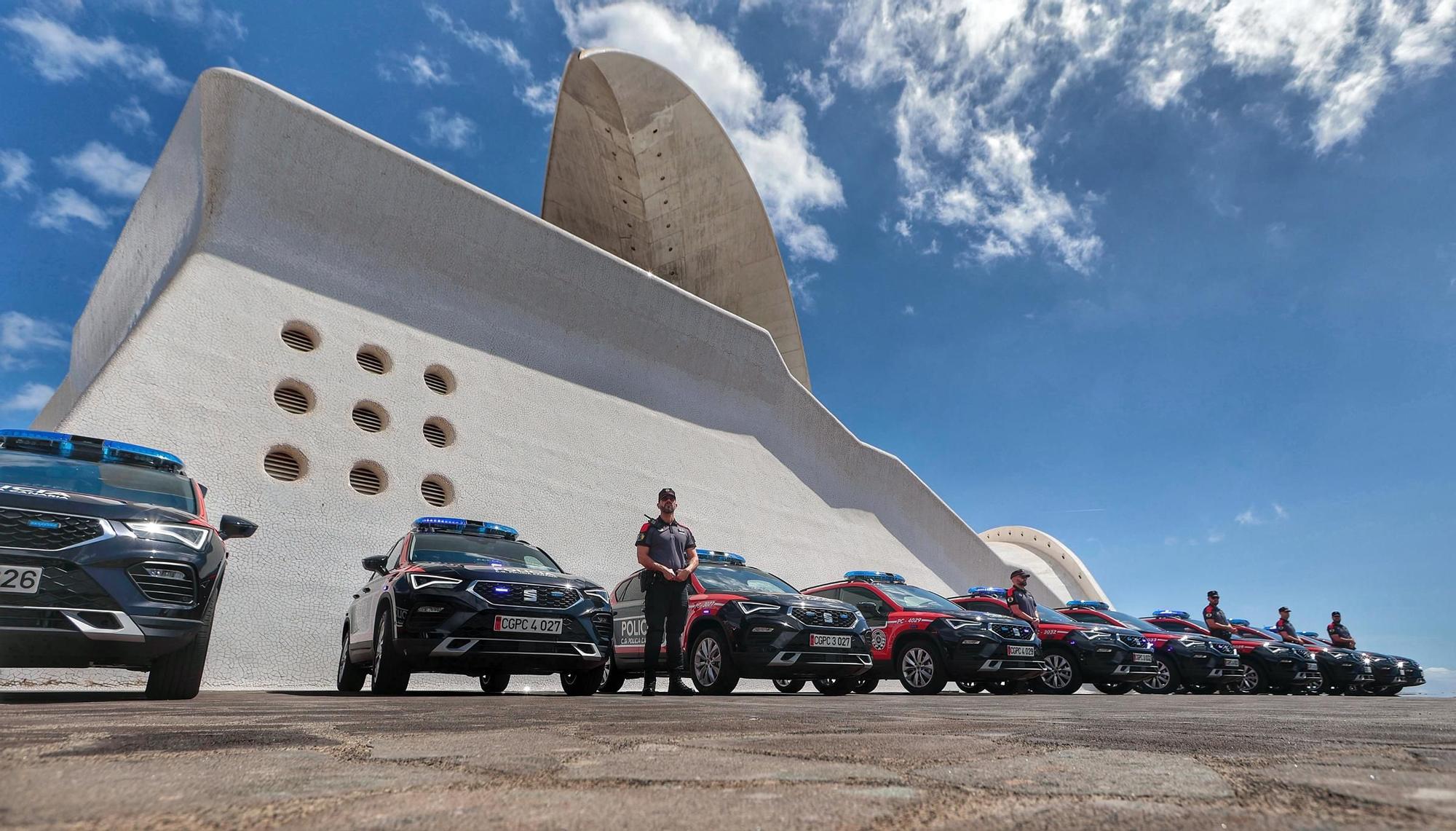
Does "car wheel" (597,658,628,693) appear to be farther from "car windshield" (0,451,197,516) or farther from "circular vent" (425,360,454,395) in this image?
"circular vent" (425,360,454,395)

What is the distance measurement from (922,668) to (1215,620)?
9.85m

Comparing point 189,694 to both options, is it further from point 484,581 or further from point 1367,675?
point 1367,675

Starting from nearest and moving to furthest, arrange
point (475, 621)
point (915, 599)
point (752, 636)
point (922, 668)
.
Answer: point (475, 621)
point (752, 636)
point (922, 668)
point (915, 599)

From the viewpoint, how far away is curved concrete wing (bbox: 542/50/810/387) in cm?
2620

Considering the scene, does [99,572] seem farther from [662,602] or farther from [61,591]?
[662,602]

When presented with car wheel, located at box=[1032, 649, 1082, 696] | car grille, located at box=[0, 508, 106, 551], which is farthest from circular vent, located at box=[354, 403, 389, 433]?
car wheel, located at box=[1032, 649, 1082, 696]

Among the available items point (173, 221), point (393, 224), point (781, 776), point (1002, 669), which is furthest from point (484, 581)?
point (173, 221)

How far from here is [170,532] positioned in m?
5.17

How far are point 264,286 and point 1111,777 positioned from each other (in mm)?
11853

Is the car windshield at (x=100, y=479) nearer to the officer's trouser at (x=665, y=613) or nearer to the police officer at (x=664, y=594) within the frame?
the police officer at (x=664, y=594)

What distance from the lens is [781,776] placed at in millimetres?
1948

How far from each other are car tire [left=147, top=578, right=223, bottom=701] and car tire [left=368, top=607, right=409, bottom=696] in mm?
1266

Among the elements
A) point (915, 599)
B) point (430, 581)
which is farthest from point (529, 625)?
point (915, 599)

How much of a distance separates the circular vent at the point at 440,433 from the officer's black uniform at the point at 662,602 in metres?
5.11
